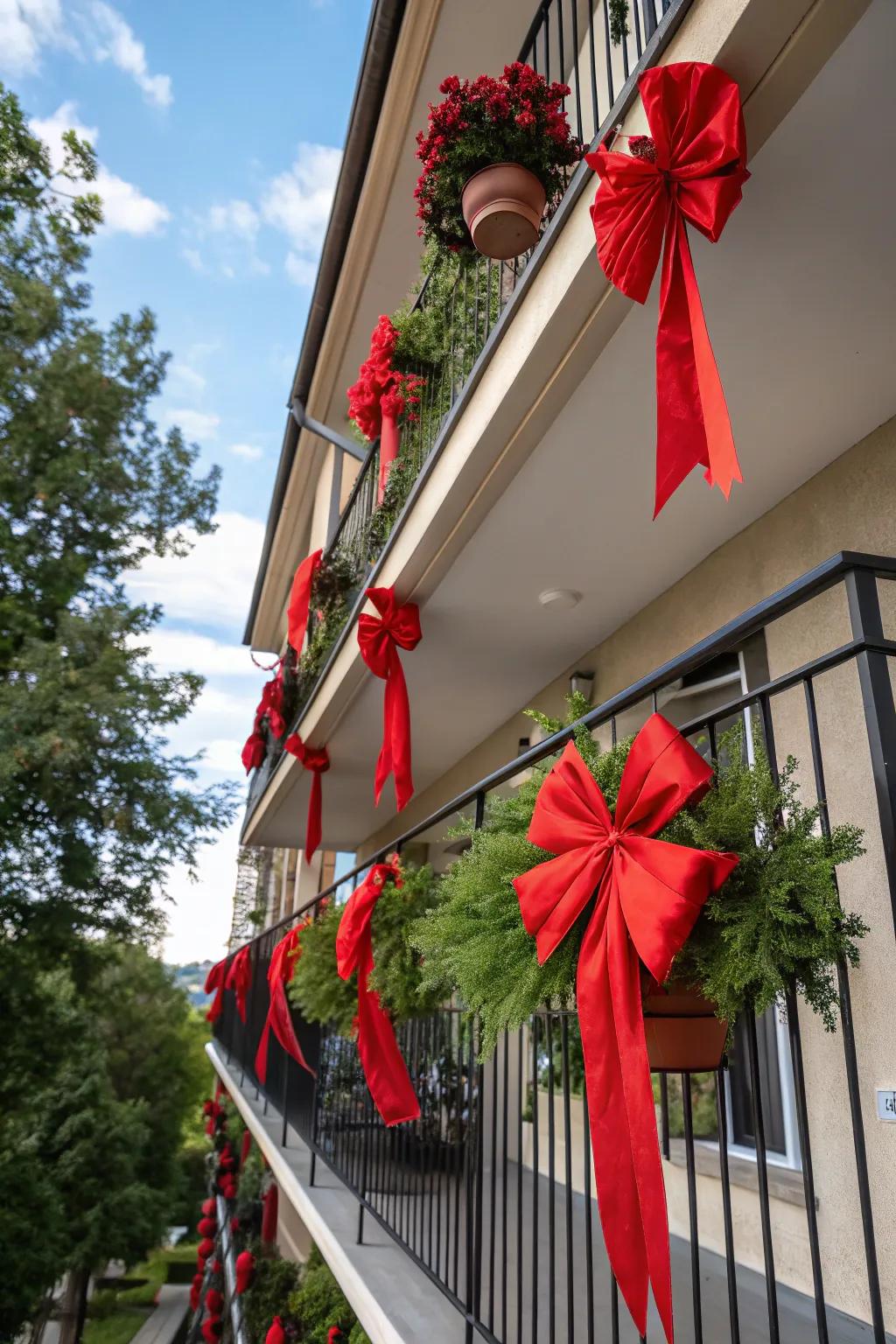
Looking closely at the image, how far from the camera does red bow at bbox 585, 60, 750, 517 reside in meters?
2.12

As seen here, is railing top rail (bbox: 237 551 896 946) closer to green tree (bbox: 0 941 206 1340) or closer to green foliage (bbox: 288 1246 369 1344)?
green foliage (bbox: 288 1246 369 1344)

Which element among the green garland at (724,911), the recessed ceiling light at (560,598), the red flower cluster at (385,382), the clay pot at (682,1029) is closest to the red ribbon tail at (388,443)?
the red flower cluster at (385,382)

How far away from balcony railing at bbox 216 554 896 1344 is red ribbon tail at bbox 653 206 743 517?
0.49m

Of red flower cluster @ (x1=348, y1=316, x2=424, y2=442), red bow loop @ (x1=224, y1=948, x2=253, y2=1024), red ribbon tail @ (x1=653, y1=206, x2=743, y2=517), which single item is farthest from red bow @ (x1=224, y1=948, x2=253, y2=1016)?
red ribbon tail @ (x1=653, y1=206, x2=743, y2=517)

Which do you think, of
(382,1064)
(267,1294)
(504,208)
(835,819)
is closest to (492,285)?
(504,208)

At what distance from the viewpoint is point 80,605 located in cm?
1519

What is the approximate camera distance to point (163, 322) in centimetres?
1731

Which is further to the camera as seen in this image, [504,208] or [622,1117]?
[504,208]

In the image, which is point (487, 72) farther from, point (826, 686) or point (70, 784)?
point (70, 784)

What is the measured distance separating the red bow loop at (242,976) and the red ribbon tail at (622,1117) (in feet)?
30.7

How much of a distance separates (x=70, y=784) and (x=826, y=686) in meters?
12.1

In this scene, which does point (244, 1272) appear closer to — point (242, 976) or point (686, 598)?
point (242, 976)

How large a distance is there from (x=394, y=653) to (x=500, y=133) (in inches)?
107

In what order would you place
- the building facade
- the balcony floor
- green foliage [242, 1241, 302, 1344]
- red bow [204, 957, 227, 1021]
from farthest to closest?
red bow [204, 957, 227, 1021] → green foliage [242, 1241, 302, 1344] → the balcony floor → the building facade
